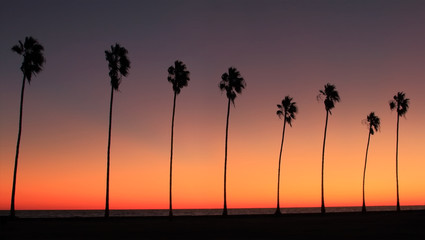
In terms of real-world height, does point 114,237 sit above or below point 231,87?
below

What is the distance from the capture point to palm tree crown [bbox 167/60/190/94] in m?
57.4

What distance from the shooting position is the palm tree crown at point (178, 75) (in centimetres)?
5744

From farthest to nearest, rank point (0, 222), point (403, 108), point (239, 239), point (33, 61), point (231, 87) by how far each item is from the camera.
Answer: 1. point (403, 108)
2. point (231, 87)
3. point (33, 61)
4. point (0, 222)
5. point (239, 239)

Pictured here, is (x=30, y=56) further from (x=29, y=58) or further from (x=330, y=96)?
(x=330, y=96)

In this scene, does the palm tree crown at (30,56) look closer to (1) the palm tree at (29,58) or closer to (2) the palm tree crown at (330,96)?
(1) the palm tree at (29,58)

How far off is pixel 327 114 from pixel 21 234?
172 ft

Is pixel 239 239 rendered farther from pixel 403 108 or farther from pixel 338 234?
pixel 403 108

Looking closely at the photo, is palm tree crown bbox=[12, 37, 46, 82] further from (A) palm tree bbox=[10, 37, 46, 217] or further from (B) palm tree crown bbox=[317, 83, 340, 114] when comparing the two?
(B) palm tree crown bbox=[317, 83, 340, 114]

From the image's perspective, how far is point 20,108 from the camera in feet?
156

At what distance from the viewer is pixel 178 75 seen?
57562 millimetres

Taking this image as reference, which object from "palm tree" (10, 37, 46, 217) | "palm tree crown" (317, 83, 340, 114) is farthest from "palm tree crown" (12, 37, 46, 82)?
"palm tree crown" (317, 83, 340, 114)

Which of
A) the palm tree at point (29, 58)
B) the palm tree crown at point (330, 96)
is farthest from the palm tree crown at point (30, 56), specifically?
the palm tree crown at point (330, 96)

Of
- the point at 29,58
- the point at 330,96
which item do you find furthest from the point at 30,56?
the point at 330,96

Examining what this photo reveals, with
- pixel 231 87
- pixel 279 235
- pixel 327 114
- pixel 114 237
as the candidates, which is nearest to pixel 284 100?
pixel 327 114
